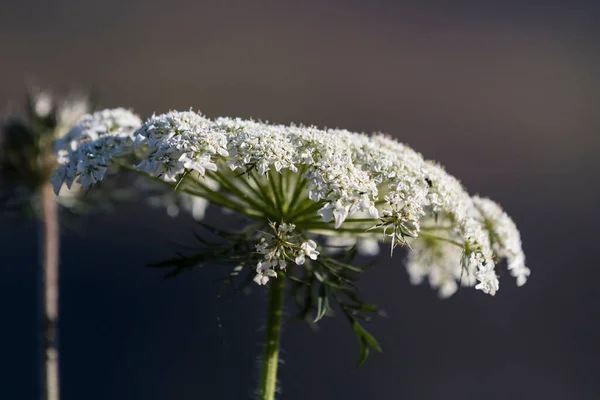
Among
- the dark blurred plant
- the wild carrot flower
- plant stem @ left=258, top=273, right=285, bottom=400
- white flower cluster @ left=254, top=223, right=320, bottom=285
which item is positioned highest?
the dark blurred plant

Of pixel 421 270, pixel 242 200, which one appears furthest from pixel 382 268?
pixel 242 200

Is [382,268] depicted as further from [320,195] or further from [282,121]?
[320,195]

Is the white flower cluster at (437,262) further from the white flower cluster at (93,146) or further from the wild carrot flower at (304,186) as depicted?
the white flower cluster at (93,146)

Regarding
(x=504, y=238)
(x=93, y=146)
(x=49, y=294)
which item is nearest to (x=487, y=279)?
(x=504, y=238)

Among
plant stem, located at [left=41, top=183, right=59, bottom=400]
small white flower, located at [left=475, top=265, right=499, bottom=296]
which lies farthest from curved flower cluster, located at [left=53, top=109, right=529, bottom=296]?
plant stem, located at [left=41, top=183, right=59, bottom=400]

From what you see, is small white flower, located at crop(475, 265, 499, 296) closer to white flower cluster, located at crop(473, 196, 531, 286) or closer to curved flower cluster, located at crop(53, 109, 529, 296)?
curved flower cluster, located at crop(53, 109, 529, 296)
